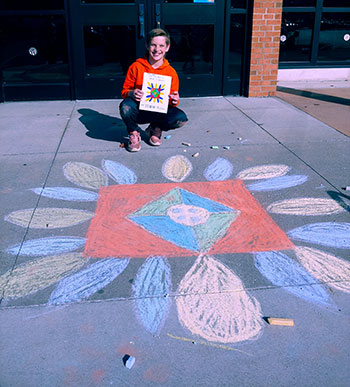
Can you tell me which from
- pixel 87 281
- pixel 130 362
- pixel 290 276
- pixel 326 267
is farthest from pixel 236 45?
pixel 130 362

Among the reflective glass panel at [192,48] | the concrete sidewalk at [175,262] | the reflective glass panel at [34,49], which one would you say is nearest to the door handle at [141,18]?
the reflective glass panel at [192,48]

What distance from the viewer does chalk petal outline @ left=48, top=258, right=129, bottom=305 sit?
2523mm

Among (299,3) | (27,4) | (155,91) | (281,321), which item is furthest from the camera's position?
(299,3)

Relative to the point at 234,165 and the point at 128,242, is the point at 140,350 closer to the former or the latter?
the point at 128,242

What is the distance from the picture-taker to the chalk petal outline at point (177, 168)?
4.26m

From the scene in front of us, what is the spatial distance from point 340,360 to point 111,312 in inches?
47.5

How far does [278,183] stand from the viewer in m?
4.11

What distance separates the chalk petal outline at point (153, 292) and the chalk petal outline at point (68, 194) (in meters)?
1.18

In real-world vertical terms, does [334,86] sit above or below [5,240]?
above

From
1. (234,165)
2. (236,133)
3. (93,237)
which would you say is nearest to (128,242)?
(93,237)

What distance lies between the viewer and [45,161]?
15.4 feet

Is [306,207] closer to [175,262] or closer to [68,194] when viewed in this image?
[175,262]

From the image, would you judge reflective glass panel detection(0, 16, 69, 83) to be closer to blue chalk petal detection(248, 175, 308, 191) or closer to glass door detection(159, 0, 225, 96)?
glass door detection(159, 0, 225, 96)

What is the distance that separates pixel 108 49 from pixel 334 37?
16.4ft
